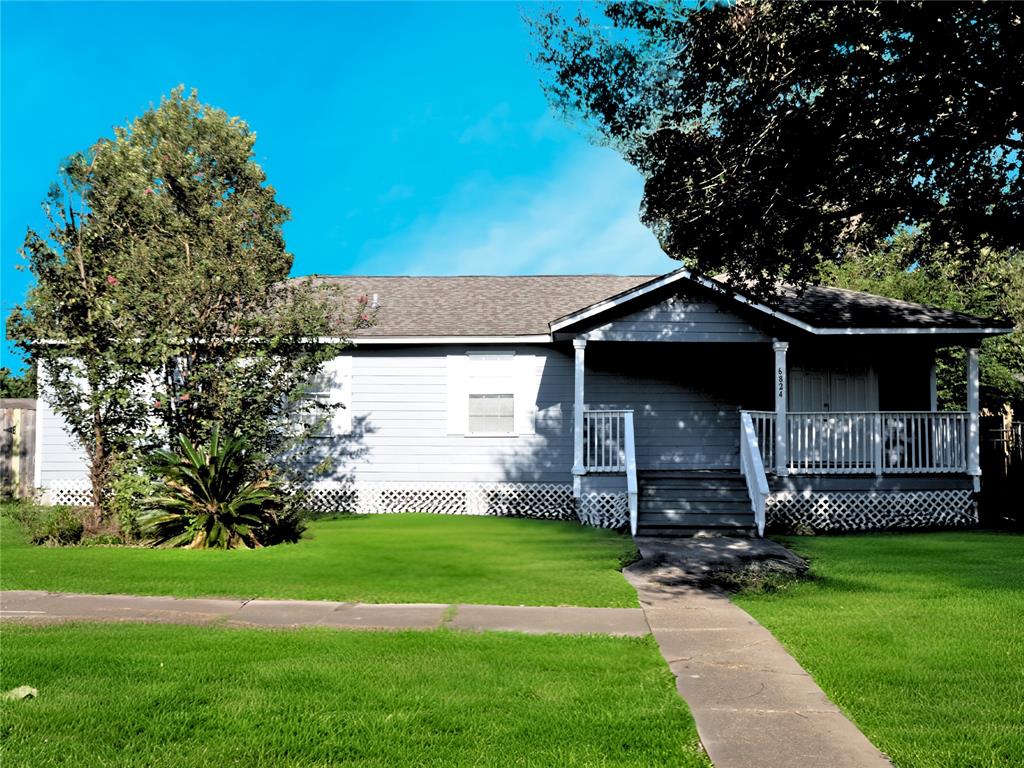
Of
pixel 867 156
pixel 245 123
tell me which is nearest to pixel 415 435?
pixel 867 156

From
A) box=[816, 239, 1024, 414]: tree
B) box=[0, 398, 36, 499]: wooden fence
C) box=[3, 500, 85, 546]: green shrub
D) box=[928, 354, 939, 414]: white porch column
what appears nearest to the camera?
box=[3, 500, 85, 546]: green shrub

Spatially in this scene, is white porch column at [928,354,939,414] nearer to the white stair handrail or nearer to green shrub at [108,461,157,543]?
the white stair handrail

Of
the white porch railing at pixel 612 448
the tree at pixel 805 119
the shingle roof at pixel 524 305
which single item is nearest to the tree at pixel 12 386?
the shingle roof at pixel 524 305

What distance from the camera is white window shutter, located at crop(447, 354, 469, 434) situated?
17625 millimetres

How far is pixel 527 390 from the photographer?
17625 mm

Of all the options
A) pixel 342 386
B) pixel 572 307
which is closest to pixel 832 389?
pixel 572 307

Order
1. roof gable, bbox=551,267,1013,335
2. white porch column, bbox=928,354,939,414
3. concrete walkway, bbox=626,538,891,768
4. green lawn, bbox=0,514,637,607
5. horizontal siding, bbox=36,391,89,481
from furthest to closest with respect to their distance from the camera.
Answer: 1. horizontal siding, bbox=36,391,89,481
2. white porch column, bbox=928,354,939,414
3. roof gable, bbox=551,267,1013,335
4. green lawn, bbox=0,514,637,607
5. concrete walkway, bbox=626,538,891,768

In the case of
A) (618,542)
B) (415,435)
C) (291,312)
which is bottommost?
(618,542)

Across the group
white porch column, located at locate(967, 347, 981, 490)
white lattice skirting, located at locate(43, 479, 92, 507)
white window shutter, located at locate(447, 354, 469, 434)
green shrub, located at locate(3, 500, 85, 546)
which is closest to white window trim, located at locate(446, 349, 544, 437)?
white window shutter, located at locate(447, 354, 469, 434)

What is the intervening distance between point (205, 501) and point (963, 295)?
2716cm

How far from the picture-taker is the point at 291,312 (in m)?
13.5

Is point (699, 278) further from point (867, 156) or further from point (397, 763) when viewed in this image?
point (397, 763)

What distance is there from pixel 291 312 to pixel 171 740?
9960 millimetres

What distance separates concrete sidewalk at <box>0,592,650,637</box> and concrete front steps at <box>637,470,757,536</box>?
6211mm
